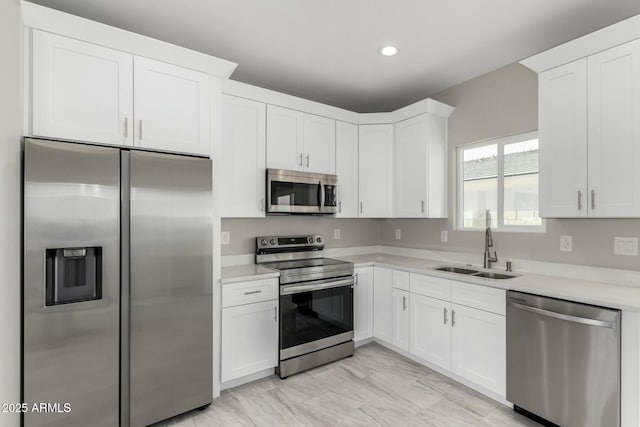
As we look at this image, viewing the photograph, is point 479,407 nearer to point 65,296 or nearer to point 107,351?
point 107,351

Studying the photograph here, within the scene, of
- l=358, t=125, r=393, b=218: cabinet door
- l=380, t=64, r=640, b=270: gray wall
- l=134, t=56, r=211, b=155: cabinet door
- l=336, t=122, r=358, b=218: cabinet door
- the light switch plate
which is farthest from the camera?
l=358, t=125, r=393, b=218: cabinet door

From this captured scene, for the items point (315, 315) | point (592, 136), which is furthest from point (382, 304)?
point (592, 136)

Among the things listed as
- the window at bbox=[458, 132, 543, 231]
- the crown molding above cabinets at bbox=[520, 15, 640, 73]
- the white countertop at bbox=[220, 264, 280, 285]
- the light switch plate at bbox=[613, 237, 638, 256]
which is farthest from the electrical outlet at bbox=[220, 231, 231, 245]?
the light switch plate at bbox=[613, 237, 638, 256]

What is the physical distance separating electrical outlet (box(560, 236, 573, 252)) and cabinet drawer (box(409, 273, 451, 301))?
A: 0.90 m

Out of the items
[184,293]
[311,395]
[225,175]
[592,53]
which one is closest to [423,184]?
[592,53]

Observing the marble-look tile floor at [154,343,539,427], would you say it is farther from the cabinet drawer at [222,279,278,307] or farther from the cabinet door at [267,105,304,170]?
the cabinet door at [267,105,304,170]

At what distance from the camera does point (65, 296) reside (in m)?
1.78

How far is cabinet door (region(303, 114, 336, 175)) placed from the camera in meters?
3.18

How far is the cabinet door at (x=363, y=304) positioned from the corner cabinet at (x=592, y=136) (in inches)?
63.7

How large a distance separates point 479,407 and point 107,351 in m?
2.47

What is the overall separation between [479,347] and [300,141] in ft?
7.64

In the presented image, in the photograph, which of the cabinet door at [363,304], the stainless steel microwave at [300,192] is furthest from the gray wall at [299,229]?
the cabinet door at [363,304]

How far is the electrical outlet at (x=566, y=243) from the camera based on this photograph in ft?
8.08

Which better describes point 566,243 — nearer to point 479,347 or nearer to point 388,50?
point 479,347
